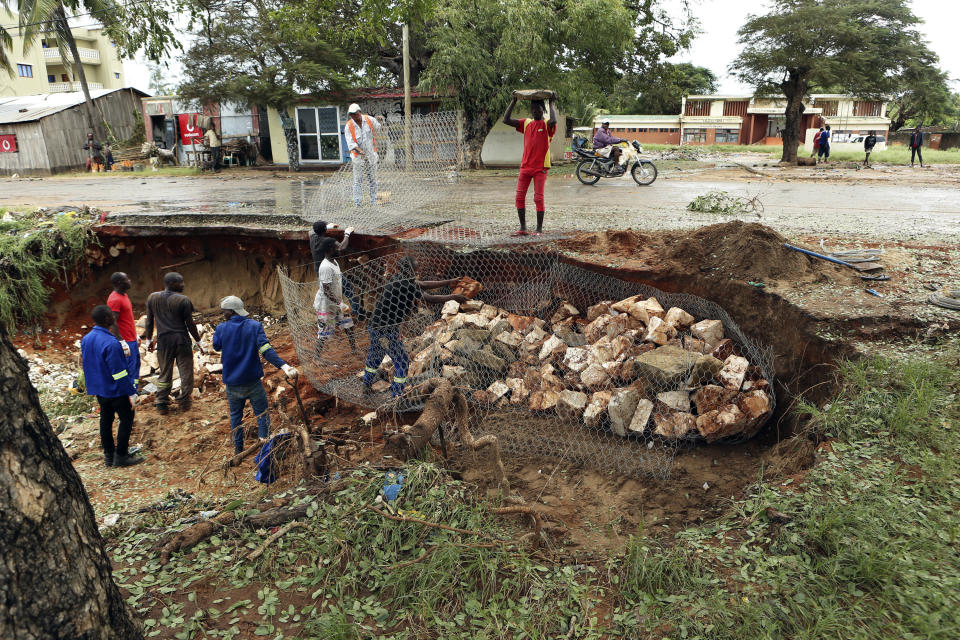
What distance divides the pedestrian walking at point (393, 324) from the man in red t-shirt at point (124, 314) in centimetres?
223

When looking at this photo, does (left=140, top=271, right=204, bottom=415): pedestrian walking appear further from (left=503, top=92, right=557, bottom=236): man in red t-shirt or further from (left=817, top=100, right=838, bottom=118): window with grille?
(left=817, top=100, right=838, bottom=118): window with grille

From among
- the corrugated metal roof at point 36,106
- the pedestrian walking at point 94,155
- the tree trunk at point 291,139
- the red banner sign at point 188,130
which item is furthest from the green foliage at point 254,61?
the corrugated metal roof at point 36,106

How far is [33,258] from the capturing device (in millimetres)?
7969

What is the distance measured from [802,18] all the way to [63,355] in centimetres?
1919

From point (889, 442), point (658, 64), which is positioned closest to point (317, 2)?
point (658, 64)

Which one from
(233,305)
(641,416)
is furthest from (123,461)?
(641,416)

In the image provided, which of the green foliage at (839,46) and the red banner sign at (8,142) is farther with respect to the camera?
the red banner sign at (8,142)

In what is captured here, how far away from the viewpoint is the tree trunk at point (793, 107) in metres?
17.0

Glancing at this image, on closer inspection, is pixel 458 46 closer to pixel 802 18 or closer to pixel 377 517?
pixel 802 18

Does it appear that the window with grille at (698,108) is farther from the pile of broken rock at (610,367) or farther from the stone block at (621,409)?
the stone block at (621,409)

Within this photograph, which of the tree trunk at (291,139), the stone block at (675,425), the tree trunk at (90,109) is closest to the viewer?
the stone block at (675,425)

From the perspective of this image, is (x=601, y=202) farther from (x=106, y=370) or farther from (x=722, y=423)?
(x=106, y=370)

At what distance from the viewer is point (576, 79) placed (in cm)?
1466

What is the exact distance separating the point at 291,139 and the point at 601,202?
11945 mm
